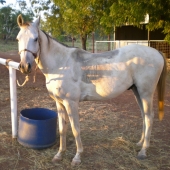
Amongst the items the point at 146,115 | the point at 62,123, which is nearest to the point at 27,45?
the point at 62,123

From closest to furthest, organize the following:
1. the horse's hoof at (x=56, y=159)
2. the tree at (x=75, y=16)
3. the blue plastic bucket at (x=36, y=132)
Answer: the horse's hoof at (x=56, y=159) → the blue plastic bucket at (x=36, y=132) → the tree at (x=75, y=16)

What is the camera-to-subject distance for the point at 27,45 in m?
2.42

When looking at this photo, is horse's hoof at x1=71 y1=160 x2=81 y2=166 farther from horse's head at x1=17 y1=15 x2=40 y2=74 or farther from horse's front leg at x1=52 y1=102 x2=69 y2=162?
horse's head at x1=17 y1=15 x2=40 y2=74

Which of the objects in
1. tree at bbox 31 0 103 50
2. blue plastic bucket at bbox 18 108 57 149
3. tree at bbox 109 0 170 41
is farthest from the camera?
tree at bbox 31 0 103 50

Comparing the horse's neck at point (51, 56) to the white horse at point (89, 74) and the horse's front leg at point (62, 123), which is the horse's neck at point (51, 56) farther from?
the horse's front leg at point (62, 123)

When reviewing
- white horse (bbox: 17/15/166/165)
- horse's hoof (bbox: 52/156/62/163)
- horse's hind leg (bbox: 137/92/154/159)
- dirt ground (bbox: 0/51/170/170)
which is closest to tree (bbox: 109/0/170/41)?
dirt ground (bbox: 0/51/170/170)

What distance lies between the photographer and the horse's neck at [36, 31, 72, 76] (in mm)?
2744

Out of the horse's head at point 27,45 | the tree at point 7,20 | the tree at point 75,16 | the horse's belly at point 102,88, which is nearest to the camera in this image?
the horse's head at point 27,45

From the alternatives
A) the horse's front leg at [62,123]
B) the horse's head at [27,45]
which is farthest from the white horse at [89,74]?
the horse's head at [27,45]

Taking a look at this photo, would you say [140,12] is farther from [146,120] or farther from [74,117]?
[74,117]

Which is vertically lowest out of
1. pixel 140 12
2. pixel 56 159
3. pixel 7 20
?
pixel 56 159

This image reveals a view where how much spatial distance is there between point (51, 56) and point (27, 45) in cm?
44

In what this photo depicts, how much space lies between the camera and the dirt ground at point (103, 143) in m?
2.90

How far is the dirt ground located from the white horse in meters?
0.18
